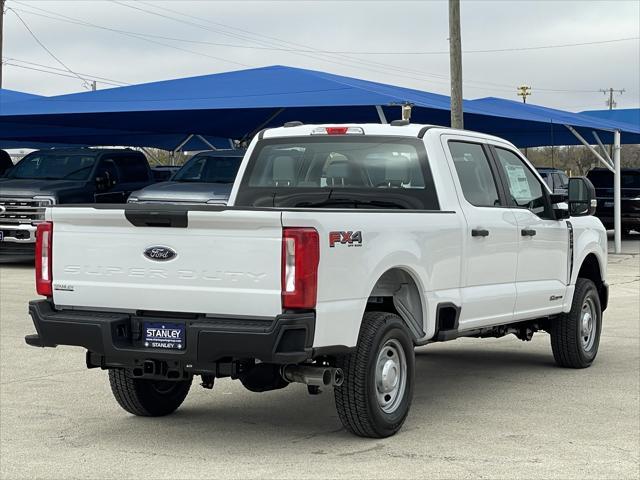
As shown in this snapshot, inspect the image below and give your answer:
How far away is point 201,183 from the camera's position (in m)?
20.3

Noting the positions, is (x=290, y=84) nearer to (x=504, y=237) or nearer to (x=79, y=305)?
(x=504, y=237)

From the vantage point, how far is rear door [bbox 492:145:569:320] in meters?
9.36

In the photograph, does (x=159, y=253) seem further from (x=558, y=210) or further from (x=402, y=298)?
(x=558, y=210)

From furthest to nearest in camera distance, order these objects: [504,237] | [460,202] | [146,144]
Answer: [146,144] < [504,237] < [460,202]

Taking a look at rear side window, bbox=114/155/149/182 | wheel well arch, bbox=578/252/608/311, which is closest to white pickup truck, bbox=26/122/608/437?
wheel well arch, bbox=578/252/608/311

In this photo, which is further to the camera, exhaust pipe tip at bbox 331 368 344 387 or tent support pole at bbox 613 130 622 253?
tent support pole at bbox 613 130 622 253

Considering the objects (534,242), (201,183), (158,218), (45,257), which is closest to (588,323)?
(534,242)

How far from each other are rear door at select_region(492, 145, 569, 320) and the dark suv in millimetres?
22364

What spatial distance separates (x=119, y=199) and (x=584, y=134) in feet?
50.4

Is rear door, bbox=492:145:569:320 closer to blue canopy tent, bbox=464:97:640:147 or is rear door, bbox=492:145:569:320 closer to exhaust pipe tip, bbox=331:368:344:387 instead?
exhaust pipe tip, bbox=331:368:344:387

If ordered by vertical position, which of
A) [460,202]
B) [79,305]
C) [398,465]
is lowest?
[398,465]

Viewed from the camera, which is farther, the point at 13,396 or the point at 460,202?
the point at 13,396

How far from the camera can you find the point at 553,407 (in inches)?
337

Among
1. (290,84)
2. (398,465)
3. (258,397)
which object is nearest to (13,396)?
(258,397)
